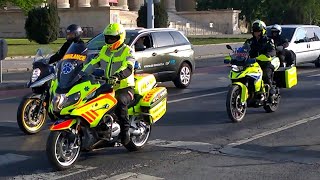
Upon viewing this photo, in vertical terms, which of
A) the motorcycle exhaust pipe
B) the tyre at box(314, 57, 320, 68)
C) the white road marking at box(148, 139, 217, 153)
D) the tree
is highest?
the tree

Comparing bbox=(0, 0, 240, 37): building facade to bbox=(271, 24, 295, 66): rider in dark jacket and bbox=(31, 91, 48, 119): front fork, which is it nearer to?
bbox=(271, 24, 295, 66): rider in dark jacket

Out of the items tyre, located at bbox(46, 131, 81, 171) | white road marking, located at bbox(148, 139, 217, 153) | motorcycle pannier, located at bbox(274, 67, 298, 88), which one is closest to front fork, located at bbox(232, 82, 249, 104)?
motorcycle pannier, located at bbox(274, 67, 298, 88)

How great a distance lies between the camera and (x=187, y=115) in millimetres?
11461

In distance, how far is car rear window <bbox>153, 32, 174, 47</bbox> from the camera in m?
15.7

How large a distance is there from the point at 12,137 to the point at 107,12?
134ft

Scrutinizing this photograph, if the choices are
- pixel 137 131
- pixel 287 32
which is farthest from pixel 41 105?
pixel 287 32

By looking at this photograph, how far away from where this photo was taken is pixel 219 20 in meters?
61.5

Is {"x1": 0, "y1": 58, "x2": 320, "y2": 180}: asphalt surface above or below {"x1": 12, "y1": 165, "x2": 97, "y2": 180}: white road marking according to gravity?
below

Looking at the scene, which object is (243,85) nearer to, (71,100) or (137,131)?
(137,131)

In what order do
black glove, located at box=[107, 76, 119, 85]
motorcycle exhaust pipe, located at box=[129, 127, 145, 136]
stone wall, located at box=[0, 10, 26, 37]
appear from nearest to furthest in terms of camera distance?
black glove, located at box=[107, 76, 119, 85], motorcycle exhaust pipe, located at box=[129, 127, 145, 136], stone wall, located at box=[0, 10, 26, 37]

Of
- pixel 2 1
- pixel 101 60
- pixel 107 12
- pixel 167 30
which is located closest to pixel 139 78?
pixel 101 60

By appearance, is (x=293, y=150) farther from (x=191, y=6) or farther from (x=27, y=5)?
(x=191, y=6)

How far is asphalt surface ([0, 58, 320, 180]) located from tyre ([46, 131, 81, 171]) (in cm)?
12

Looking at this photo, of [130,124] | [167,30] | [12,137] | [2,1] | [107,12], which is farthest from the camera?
[107,12]
